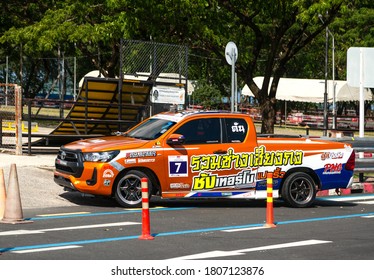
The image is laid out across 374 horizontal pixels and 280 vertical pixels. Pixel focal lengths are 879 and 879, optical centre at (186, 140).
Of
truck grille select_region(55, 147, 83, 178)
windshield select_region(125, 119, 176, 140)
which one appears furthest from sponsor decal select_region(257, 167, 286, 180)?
truck grille select_region(55, 147, 83, 178)

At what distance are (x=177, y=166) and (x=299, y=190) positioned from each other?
2.63 m

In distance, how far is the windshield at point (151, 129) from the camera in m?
16.5

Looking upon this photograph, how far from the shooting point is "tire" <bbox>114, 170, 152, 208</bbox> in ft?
52.1

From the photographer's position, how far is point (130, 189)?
52.5 feet

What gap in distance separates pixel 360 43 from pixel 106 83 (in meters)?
42.4

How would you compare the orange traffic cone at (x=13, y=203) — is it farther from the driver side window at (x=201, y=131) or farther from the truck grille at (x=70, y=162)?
the driver side window at (x=201, y=131)

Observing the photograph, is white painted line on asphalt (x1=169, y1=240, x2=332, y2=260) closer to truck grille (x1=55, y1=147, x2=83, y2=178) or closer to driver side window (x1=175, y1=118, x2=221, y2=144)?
driver side window (x1=175, y1=118, x2=221, y2=144)

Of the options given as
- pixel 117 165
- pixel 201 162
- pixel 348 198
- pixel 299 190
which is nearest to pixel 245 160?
pixel 201 162

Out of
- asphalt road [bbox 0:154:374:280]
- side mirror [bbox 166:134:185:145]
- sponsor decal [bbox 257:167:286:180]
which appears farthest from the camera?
sponsor decal [bbox 257:167:286:180]

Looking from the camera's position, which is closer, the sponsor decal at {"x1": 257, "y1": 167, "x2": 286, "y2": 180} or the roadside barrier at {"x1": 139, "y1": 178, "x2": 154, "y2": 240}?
the roadside barrier at {"x1": 139, "y1": 178, "x2": 154, "y2": 240}

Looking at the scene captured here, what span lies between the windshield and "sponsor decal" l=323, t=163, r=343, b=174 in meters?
3.27

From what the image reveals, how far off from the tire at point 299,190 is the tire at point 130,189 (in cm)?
278

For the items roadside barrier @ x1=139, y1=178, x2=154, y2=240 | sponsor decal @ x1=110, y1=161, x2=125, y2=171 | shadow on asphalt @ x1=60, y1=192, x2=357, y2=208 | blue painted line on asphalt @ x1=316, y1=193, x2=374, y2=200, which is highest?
sponsor decal @ x1=110, y1=161, x2=125, y2=171

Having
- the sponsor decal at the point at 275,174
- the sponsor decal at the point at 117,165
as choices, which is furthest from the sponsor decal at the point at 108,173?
the sponsor decal at the point at 275,174
